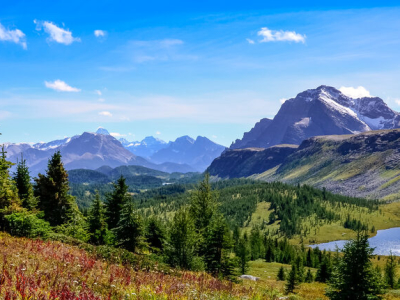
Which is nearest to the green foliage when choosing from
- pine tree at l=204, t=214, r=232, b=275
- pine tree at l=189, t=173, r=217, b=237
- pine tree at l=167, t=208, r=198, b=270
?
pine tree at l=167, t=208, r=198, b=270

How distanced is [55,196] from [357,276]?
32.6 metres

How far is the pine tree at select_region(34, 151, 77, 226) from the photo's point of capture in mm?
34312

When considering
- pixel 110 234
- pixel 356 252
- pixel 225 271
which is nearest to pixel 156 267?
pixel 356 252

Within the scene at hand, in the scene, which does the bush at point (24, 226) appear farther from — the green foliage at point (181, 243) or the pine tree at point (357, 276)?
the pine tree at point (357, 276)

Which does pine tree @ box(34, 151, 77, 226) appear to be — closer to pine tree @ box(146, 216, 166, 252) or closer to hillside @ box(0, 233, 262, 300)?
pine tree @ box(146, 216, 166, 252)

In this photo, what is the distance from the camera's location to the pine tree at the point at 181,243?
85.7 ft

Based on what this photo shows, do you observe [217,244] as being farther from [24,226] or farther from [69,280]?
[69,280]

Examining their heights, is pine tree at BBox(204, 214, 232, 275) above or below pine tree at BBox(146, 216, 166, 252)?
above

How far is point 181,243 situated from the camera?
1060 inches

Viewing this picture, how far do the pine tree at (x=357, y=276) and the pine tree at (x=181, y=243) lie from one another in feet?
40.3

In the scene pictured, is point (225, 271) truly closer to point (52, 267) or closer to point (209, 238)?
point (209, 238)

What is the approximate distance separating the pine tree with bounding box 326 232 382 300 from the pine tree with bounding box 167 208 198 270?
12295mm

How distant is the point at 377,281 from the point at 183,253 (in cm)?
1574

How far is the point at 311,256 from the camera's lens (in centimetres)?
9956
